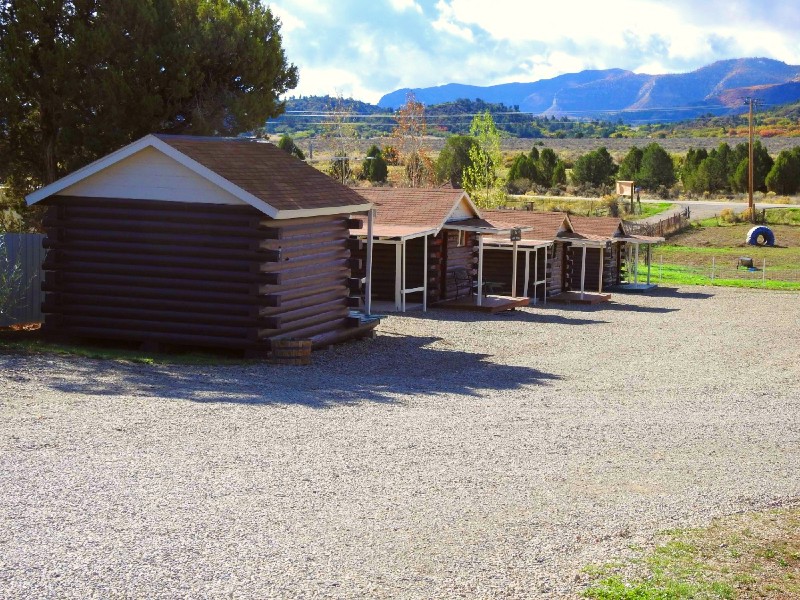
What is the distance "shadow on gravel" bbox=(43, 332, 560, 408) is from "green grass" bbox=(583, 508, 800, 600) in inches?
234

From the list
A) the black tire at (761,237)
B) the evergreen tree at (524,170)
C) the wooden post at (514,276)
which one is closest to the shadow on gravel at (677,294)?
the wooden post at (514,276)

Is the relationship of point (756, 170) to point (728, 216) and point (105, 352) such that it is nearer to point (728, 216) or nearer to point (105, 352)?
point (728, 216)

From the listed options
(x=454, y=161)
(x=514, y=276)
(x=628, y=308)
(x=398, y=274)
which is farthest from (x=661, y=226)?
(x=398, y=274)

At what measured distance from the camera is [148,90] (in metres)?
21.9

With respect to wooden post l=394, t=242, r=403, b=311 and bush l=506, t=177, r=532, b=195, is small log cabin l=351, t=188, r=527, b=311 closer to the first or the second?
wooden post l=394, t=242, r=403, b=311

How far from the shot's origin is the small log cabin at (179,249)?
658 inches

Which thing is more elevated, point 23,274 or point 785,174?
point 785,174

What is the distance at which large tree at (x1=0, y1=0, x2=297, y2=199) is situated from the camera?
68.2 ft

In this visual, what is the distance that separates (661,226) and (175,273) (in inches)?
1814

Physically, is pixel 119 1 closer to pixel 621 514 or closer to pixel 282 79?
pixel 282 79

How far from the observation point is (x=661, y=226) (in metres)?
59.5

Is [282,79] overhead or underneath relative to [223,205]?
overhead

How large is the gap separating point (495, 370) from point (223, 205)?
193 inches

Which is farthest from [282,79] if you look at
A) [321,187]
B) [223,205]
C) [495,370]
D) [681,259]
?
[681,259]
